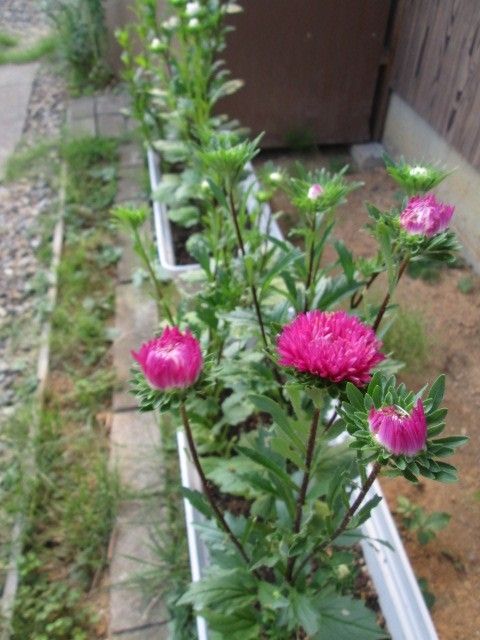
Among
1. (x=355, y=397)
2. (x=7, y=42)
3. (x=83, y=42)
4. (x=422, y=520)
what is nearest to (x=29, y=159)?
(x=83, y=42)

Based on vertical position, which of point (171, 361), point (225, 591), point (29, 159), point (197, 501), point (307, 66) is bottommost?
point (29, 159)

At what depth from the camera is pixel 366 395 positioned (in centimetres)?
68

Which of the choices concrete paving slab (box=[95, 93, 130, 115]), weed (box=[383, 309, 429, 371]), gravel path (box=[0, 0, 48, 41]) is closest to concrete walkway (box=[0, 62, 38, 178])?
concrete paving slab (box=[95, 93, 130, 115])

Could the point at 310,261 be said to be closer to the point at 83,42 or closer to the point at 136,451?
the point at 136,451

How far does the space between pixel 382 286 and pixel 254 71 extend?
1.27m

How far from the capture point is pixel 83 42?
394 cm

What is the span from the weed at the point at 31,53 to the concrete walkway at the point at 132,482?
2.38m

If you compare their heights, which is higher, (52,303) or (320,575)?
(320,575)

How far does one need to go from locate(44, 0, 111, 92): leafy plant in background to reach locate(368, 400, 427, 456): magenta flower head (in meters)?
3.83

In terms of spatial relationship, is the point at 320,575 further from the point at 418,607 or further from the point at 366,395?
the point at 366,395

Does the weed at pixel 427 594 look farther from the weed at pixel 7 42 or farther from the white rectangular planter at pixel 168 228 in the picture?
the weed at pixel 7 42

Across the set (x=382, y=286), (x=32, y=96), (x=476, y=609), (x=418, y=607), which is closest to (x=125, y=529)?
(x=418, y=607)

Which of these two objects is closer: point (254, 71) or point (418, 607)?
point (418, 607)

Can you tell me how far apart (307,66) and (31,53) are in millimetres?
2562
